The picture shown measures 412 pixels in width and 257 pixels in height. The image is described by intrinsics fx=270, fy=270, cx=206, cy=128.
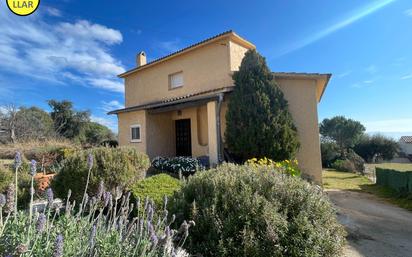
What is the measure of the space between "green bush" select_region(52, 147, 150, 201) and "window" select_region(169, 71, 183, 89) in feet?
38.0

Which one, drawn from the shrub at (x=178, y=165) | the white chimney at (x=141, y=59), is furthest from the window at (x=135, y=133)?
the white chimney at (x=141, y=59)

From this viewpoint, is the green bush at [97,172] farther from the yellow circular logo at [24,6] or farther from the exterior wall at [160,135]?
the exterior wall at [160,135]

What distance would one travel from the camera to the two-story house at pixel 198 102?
13.6m

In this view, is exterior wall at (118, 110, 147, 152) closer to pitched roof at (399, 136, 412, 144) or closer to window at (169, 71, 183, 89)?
window at (169, 71, 183, 89)

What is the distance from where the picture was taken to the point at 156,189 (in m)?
5.73

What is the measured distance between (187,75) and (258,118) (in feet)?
22.6

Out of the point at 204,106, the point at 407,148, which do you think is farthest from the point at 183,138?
the point at 407,148

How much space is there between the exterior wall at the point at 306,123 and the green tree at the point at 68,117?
101 feet

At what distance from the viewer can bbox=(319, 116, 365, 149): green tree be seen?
47.8 m

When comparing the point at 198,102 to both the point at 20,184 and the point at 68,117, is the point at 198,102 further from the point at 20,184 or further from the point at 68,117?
the point at 68,117

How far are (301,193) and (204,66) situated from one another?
13.1 meters

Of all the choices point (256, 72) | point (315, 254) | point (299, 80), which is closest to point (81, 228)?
point (315, 254)

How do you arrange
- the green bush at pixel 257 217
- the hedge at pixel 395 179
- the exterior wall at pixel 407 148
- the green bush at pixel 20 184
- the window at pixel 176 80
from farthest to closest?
1. the exterior wall at pixel 407 148
2. the window at pixel 176 80
3. the hedge at pixel 395 179
4. the green bush at pixel 20 184
5. the green bush at pixel 257 217

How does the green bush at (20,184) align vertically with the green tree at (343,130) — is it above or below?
below
